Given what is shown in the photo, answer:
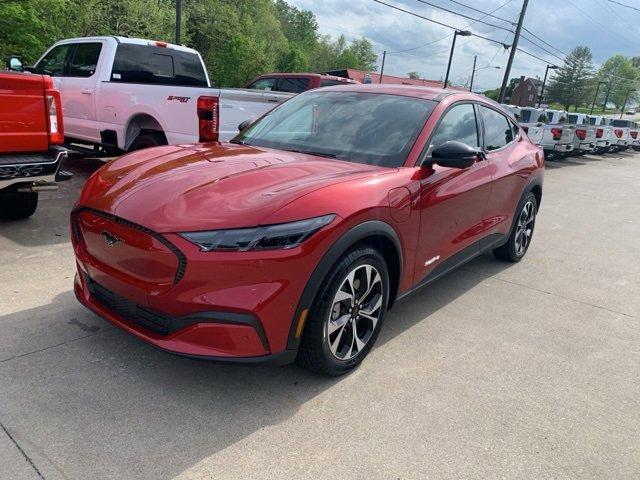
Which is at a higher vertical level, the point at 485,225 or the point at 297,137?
the point at 297,137

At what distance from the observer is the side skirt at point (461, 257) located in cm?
367

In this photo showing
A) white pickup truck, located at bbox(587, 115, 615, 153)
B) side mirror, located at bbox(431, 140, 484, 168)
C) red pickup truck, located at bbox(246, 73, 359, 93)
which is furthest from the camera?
white pickup truck, located at bbox(587, 115, 615, 153)

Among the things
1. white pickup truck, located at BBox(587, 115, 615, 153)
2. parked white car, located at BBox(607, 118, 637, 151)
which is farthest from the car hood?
parked white car, located at BBox(607, 118, 637, 151)

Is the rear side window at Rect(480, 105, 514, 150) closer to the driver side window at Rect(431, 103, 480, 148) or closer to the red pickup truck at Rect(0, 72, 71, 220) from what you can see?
the driver side window at Rect(431, 103, 480, 148)

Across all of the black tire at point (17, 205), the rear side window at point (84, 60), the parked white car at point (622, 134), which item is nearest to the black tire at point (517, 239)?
the black tire at point (17, 205)

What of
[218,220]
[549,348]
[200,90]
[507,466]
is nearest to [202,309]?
[218,220]

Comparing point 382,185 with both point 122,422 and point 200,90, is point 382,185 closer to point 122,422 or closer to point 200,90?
point 122,422

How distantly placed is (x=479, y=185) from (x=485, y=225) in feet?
1.50

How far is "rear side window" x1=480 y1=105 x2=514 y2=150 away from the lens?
4.51 meters

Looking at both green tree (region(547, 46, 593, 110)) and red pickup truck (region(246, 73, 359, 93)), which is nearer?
red pickup truck (region(246, 73, 359, 93))

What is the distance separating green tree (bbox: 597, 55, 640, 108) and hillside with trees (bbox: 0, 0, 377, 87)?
264ft

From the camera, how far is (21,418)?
8.13 ft

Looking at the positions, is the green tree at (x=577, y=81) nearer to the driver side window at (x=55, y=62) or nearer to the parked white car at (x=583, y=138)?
the parked white car at (x=583, y=138)

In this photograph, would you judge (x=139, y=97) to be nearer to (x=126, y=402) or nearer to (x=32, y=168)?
(x=32, y=168)
